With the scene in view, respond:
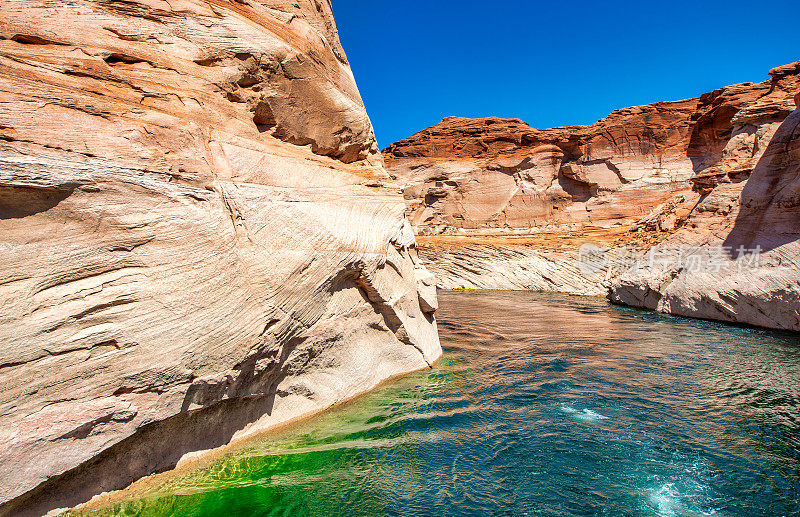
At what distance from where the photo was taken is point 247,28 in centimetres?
495

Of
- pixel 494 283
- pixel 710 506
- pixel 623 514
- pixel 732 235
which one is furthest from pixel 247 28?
pixel 494 283

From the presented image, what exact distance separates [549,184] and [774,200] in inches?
827

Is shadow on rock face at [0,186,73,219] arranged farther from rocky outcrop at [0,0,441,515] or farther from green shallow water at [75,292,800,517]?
green shallow water at [75,292,800,517]

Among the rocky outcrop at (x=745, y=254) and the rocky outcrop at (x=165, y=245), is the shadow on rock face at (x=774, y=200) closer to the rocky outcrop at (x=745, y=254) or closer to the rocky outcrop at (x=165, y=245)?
the rocky outcrop at (x=745, y=254)

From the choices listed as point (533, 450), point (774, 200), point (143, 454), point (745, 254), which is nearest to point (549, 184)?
point (774, 200)

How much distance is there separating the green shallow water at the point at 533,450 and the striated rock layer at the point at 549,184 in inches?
623

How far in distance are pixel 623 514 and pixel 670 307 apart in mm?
11817

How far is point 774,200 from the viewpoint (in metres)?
11.0

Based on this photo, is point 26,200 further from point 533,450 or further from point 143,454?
point 533,450

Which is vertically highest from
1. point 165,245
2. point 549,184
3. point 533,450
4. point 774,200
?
point 549,184

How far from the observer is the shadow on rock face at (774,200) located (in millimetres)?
10266

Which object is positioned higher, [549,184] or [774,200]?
[549,184]

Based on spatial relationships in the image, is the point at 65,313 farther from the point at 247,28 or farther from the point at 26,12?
Result: the point at 247,28

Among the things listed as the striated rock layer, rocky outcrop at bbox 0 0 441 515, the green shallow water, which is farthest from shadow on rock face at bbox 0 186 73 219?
the striated rock layer
